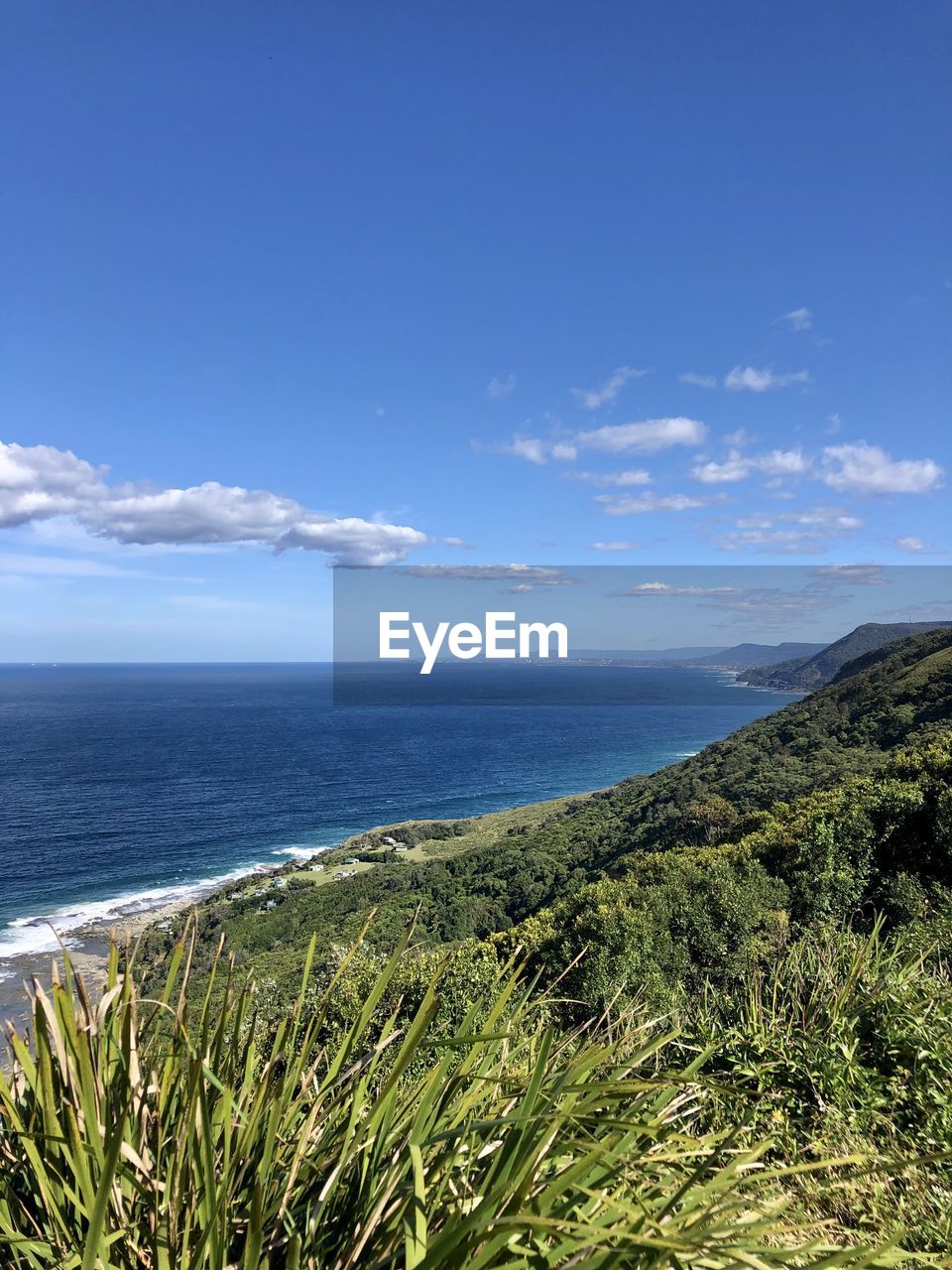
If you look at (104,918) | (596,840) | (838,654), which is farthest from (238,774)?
(838,654)

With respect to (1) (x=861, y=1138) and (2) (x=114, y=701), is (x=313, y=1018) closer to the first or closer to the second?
(1) (x=861, y=1138)

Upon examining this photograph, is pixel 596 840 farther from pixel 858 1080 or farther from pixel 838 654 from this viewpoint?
pixel 838 654

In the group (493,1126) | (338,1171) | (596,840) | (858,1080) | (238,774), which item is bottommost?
(238,774)

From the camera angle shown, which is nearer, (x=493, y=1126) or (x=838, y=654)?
(x=493, y=1126)

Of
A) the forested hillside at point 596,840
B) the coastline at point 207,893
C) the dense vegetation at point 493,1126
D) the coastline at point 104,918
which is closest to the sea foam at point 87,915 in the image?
the coastline at point 104,918

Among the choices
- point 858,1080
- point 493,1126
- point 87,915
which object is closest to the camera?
point 493,1126

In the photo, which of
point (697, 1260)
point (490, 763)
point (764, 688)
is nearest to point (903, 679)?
point (697, 1260)

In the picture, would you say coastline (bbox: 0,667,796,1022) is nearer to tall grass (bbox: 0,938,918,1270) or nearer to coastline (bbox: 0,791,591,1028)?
coastline (bbox: 0,791,591,1028)
